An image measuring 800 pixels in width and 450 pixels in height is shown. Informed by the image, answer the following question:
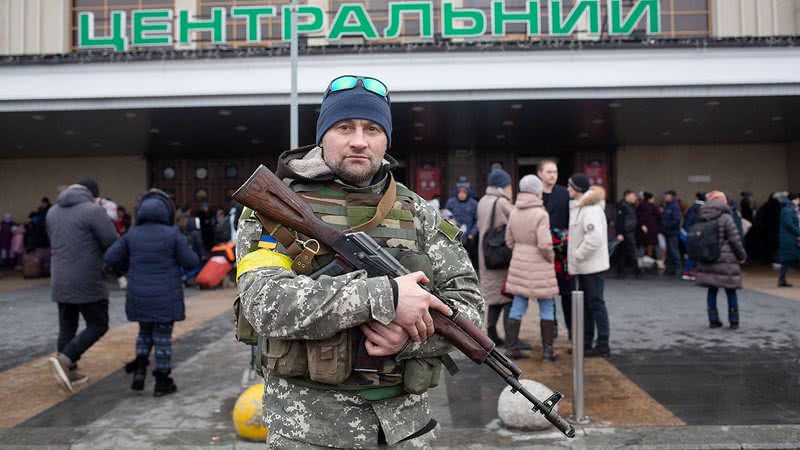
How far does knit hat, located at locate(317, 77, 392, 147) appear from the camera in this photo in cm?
215

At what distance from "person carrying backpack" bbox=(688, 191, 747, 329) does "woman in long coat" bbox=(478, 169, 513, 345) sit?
2.63m

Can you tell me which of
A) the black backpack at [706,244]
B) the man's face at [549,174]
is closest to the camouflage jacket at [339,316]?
the man's face at [549,174]

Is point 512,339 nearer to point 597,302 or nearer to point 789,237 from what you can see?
point 597,302

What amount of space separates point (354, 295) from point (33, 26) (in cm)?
2209

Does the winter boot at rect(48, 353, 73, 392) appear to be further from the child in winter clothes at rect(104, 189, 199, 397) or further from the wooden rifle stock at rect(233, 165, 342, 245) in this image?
the wooden rifle stock at rect(233, 165, 342, 245)

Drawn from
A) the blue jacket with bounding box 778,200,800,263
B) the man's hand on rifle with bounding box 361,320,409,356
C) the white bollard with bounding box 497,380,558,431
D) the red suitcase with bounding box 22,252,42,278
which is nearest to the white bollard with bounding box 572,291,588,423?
the white bollard with bounding box 497,380,558,431

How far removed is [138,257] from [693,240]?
650 centimetres

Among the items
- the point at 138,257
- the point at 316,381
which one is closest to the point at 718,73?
the point at 138,257

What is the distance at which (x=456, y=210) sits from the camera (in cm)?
1252

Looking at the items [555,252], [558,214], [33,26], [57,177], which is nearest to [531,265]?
[555,252]

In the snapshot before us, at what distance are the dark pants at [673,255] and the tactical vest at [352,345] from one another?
50.5 ft

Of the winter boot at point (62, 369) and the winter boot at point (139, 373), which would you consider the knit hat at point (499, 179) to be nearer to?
the winter boot at point (139, 373)

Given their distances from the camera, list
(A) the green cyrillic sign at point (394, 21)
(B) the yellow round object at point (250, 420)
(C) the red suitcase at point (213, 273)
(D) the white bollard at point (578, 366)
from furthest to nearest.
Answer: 1. (C) the red suitcase at point (213, 273)
2. (A) the green cyrillic sign at point (394, 21)
3. (D) the white bollard at point (578, 366)
4. (B) the yellow round object at point (250, 420)

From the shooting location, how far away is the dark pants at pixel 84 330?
5984 mm
